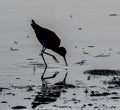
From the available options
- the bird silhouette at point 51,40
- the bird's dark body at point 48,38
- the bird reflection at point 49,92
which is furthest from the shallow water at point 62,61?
the bird's dark body at point 48,38

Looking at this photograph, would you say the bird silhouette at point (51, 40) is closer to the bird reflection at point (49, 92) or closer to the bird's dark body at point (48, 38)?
the bird's dark body at point (48, 38)

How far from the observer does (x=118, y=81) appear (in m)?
13.3

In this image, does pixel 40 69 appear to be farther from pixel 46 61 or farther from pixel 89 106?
pixel 89 106

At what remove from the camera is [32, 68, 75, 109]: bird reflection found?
11.4m

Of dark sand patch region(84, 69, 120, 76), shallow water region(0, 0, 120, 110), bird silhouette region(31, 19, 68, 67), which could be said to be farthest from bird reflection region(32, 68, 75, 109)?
bird silhouette region(31, 19, 68, 67)

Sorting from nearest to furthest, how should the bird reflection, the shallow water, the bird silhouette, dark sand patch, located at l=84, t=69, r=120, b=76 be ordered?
1. the bird reflection
2. the shallow water
3. dark sand patch, located at l=84, t=69, r=120, b=76
4. the bird silhouette

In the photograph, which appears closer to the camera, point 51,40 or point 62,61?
point 51,40

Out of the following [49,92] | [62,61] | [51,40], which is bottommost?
[49,92]

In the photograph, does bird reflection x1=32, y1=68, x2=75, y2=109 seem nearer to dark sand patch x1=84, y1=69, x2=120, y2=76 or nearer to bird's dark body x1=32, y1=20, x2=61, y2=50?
dark sand patch x1=84, y1=69, x2=120, y2=76

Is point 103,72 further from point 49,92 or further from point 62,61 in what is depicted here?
point 49,92

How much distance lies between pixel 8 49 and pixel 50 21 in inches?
326

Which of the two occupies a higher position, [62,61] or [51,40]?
[51,40]

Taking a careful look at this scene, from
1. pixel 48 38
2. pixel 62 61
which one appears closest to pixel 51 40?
pixel 48 38

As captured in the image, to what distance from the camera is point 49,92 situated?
1227 cm
